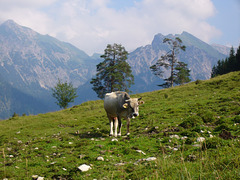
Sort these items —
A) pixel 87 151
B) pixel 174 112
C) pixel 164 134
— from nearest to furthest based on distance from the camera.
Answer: pixel 87 151
pixel 164 134
pixel 174 112

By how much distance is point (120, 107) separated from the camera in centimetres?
1415

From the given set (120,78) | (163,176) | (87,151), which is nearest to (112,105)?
(87,151)

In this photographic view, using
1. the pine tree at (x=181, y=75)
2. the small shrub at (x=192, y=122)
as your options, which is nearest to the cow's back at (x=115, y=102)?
the small shrub at (x=192, y=122)

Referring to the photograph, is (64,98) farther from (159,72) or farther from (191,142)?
(191,142)

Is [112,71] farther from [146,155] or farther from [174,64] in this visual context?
[146,155]

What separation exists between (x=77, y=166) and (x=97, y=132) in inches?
285

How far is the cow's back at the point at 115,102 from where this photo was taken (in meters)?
14.2

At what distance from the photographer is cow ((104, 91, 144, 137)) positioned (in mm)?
Answer: 13409

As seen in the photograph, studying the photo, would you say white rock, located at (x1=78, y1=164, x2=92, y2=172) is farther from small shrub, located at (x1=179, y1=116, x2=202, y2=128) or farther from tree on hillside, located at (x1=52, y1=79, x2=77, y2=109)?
tree on hillside, located at (x1=52, y1=79, x2=77, y2=109)

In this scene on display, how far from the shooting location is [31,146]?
11.9 metres

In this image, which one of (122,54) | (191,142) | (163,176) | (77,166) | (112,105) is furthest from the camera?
(122,54)

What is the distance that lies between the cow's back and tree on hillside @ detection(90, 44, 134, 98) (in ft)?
130

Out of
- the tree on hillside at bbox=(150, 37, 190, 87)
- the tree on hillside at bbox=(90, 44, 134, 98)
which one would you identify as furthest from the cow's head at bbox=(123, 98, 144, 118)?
the tree on hillside at bbox=(150, 37, 190, 87)

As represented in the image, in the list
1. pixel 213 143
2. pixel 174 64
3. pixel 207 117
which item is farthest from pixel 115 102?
pixel 174 64
